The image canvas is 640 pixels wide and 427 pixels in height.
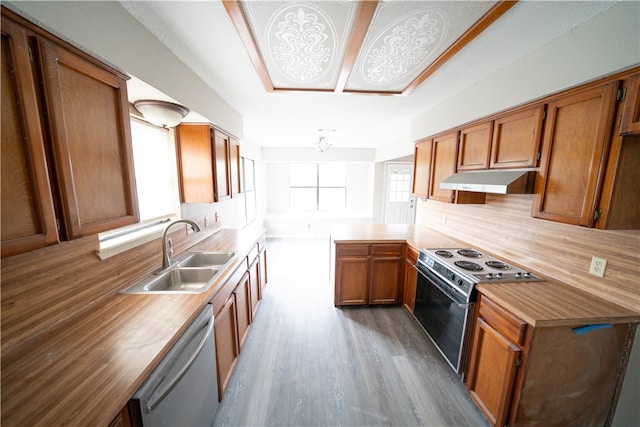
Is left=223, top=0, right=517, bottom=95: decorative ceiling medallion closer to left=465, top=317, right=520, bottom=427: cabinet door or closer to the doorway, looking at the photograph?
left=465, top=317, right=520, bottom=427: cabinet door

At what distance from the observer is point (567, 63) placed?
4.18ft

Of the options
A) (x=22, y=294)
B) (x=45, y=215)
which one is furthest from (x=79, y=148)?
(x=22, y=294)

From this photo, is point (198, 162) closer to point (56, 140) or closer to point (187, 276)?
point (187, 276)

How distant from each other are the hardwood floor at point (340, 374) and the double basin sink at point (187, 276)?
85 cm

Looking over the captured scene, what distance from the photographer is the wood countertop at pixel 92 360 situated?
65 cm

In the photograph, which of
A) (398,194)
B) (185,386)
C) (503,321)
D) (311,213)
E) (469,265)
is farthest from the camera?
(311,213)

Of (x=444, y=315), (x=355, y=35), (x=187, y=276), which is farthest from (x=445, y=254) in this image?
(x=187, y=276)

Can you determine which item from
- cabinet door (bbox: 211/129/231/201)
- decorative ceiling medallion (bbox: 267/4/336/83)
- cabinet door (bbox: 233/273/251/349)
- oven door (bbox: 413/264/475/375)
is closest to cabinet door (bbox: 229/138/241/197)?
cabinet door (bbox: 211/129/231/201)

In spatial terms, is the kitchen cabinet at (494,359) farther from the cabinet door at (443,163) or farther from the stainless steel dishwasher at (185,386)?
the stainless steel dishwasher at (185,386)

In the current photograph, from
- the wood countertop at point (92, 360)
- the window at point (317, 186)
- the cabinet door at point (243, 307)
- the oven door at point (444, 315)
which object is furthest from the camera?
the window at point (317, 186)

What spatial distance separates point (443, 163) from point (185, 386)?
2852mm

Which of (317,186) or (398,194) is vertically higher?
(317,186)

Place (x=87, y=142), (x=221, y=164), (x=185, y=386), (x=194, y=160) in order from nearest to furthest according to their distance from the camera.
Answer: (x=87, y=142)
(x=185, y=386)
(x=194, y=160)
(x=221, y=164)

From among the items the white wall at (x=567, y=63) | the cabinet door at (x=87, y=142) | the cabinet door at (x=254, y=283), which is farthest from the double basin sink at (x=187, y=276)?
the white wall at (x=567, y=63)
